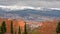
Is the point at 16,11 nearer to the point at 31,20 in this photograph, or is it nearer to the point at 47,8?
the point at 31,20

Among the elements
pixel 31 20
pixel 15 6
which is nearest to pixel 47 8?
pixel 31 20

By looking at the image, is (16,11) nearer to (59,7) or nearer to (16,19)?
(16,19)

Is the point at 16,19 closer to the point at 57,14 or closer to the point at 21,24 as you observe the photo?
the point at 21,24

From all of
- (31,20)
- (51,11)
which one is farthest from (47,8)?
(31,20)

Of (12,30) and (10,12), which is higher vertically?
(10,12)

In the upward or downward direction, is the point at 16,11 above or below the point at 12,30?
above

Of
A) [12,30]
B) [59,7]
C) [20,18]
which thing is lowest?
[12,30]

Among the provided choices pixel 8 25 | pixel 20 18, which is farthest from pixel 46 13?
pixel 8 25
